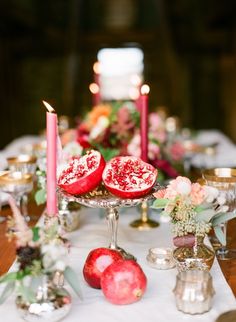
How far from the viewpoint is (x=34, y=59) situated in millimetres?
6887

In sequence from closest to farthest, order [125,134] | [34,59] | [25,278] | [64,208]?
[25,278], [64,208], [125,134], [34,59]

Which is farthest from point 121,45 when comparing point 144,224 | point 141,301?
point 141,301

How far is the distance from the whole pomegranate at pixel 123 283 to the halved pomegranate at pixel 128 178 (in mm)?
228

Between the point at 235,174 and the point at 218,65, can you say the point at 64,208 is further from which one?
the point at 218,65

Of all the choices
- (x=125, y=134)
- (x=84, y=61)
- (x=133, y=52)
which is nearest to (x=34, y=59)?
(x=84, y=61)

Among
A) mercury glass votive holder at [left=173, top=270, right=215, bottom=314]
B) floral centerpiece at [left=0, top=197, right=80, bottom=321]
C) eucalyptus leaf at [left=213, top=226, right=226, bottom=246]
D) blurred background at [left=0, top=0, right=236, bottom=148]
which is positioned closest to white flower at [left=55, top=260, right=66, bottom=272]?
floral centerpiece at [left=0, top=197, right=80, bottom=321]

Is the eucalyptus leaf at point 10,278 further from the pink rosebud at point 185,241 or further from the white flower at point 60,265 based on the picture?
the pink rosebud at point 185,241

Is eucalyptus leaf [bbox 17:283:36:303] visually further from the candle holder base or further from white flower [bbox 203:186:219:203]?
the candle holder base

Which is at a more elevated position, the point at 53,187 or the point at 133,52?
the point at 133,52

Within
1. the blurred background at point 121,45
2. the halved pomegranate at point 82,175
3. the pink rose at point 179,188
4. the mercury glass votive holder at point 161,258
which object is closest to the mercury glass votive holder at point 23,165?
the halved pomegranate at point 82,175

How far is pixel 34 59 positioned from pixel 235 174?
18.8 feet

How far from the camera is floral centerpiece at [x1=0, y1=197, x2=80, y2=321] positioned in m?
1.00

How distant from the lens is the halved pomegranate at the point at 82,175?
1314mm

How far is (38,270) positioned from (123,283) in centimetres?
20
